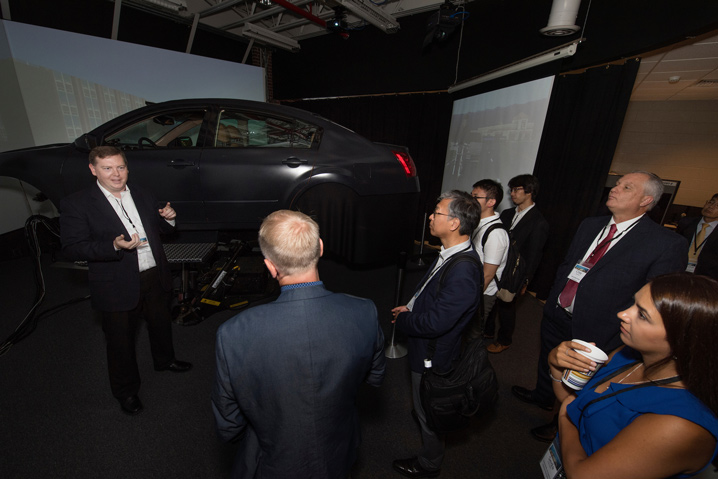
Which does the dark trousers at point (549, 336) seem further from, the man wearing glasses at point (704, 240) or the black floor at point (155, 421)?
the man wearing glasses at point (704, 240)

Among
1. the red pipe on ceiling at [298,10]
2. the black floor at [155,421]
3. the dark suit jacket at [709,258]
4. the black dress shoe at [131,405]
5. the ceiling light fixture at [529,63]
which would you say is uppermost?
the red pipe on ceiling at [298,10]

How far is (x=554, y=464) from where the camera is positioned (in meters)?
1.04

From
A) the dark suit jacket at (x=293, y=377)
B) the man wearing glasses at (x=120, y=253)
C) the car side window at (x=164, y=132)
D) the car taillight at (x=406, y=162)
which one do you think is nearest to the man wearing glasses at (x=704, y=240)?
the car taillight at (x=406, y=162)

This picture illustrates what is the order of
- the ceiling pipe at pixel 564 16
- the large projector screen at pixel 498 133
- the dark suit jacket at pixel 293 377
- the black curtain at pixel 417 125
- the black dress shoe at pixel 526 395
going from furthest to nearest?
the black curtain at pixel 417 125 → the large projector screen at pixel 498 133 → the ceiling pipe at pixel 564 16 → the black dress shoe at pixel 526 395 → the dark suit jacket at pixel 293 377

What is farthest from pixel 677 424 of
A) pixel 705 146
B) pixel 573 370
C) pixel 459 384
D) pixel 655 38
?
pixel 705 146

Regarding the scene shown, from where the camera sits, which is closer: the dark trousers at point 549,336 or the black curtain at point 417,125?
the dark trousers at point 549,336

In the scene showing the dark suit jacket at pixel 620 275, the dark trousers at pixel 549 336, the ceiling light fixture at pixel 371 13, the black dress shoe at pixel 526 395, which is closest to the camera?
the dark suit jacket at pixel 620 275

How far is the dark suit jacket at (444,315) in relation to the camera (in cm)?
126

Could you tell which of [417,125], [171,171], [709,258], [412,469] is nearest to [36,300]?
[171,171]

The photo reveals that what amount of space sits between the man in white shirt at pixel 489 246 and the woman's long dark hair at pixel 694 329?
3.53 ft

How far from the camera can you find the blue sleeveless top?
2.22 feet

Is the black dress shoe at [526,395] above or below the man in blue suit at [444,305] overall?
below

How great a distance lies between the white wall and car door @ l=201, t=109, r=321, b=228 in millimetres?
8592

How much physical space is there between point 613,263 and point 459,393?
1088 millimetres
